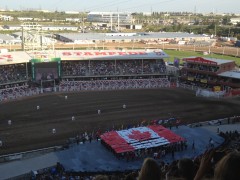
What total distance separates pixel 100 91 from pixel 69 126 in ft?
52.1

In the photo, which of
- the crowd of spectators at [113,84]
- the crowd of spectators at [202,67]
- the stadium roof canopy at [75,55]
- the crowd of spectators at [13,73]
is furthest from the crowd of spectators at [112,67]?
the crowd of spectators at [13,73]

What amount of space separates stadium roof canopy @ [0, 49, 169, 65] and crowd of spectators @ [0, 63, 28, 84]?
1.64 metres

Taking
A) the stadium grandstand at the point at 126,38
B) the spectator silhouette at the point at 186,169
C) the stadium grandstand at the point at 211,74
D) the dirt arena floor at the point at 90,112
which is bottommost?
the dirt arena floor at the point at 90,112

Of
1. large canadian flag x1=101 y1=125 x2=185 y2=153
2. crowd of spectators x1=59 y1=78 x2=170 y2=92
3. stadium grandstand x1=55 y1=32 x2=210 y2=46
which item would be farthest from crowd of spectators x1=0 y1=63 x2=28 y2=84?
stadium grandstand x1=55 y1=32 x2=210 y2=46

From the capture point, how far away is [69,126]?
3200 cm

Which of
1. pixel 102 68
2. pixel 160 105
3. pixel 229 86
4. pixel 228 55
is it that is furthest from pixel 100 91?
pixel 228 55

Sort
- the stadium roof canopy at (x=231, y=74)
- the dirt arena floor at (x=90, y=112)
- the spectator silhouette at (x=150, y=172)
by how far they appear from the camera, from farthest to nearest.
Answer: the stadium roof canopy at (x=231, y=74) < the dirt arena floor at (x=90, y=112) < the spectator silhouette at (x=150, y=172)

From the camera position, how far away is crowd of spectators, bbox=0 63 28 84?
46.6 meters

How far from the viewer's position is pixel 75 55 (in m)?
52.1

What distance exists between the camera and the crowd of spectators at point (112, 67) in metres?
52.2

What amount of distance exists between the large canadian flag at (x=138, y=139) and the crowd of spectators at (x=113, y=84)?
22.2 meters

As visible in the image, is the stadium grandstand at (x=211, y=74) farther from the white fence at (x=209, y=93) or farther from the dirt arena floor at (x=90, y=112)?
the dirt arena floor at (x=90, y=112)

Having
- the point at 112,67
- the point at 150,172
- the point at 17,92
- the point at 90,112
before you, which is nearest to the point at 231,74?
the point at 112,67

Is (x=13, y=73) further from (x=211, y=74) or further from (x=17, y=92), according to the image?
(x=211, y=74)
